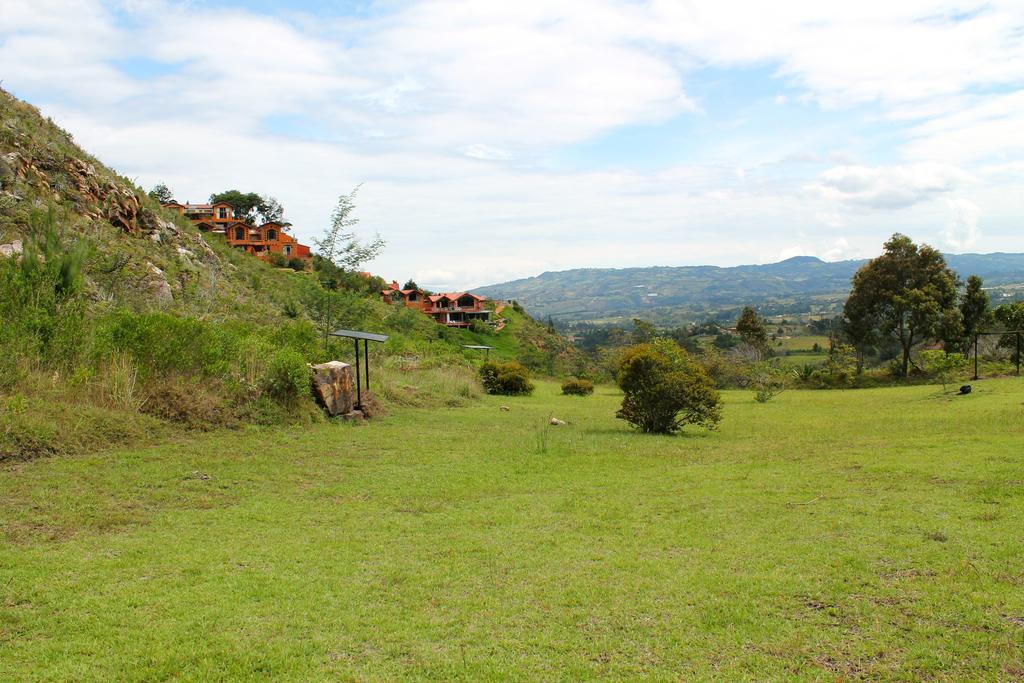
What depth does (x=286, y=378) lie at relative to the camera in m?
13.2

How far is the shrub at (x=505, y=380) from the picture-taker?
84.8 ft

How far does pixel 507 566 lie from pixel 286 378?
8.84 metres

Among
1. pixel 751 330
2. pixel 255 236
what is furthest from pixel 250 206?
pixel 751 330

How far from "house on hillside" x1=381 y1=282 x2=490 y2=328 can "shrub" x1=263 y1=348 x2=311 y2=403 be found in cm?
5661

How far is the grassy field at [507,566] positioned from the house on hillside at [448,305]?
6149cm

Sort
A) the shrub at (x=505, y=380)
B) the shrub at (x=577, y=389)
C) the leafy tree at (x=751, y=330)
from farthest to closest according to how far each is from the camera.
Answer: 1. the leafy tree at (x=751, y=330)
2. the shrub at (x=577, y=389)
3. the shrub at (x=505, y=380)

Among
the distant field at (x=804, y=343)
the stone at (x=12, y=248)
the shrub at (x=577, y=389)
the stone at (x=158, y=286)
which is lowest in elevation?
the shrub at (x=577, y=389)

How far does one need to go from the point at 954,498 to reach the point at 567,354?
48223mm

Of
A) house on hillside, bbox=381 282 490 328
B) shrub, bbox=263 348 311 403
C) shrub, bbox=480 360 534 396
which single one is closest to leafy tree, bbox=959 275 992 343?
shrub, bbox=480 360 534 396

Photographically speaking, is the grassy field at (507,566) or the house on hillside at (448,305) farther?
the house on hillside at (448,305)

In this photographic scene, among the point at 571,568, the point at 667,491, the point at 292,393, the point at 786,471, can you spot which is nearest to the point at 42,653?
the point at 571,568

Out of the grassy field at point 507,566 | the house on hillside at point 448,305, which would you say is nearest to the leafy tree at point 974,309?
the grassy field at point 507,566

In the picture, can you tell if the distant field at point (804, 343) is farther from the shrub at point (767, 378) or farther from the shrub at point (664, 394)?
the shrub at point (664, 394)

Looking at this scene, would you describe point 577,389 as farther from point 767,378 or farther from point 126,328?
point 126,328
